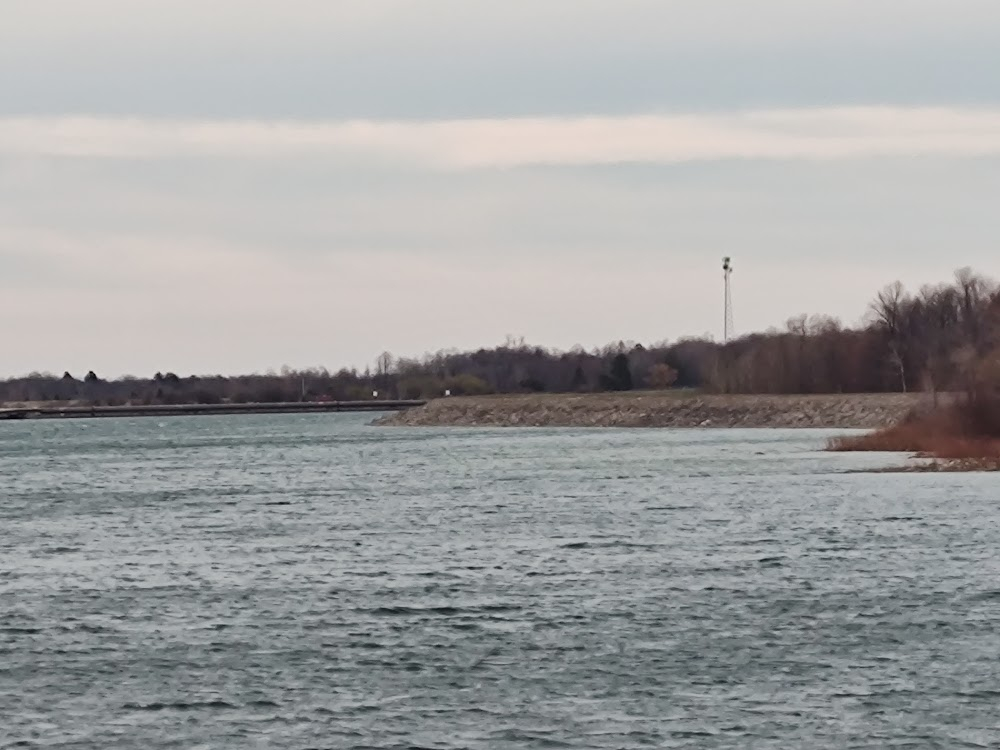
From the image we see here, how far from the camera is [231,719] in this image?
25562 millimetres

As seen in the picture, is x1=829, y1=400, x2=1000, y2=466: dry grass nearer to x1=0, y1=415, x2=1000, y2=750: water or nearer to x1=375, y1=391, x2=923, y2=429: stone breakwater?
x1=0, y1=415, x2=1000, y2=750: water

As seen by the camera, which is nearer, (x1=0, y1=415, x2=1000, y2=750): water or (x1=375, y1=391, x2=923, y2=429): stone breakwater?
(x1=0, y1=415, x2=1000, y2=750): water

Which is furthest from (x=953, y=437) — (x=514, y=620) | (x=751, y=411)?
(x=751, y=411)

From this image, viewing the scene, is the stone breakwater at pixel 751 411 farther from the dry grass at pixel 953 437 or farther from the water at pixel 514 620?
the water at pixel 514 620

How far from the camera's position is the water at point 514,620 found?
25169 millimetres

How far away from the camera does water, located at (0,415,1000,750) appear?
25169mm

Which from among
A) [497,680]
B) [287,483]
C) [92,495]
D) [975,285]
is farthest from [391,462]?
[975,285]

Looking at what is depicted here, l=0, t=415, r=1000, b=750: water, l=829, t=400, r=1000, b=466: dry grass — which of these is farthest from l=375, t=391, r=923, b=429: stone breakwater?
l=0, t=415, r=1000, b=750: water

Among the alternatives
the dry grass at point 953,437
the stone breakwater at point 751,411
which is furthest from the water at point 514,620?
the stone breakwater at point 751,411

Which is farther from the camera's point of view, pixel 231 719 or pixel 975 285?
pixel 975 285

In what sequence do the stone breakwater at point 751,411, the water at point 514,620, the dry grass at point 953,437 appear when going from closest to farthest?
the water at point 514,620
the dry grass at point 953,437
the stone breakwater at point 751,411

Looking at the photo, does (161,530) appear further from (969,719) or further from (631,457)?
(631,457)

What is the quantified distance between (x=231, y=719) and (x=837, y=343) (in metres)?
168

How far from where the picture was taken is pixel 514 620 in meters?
34.6
